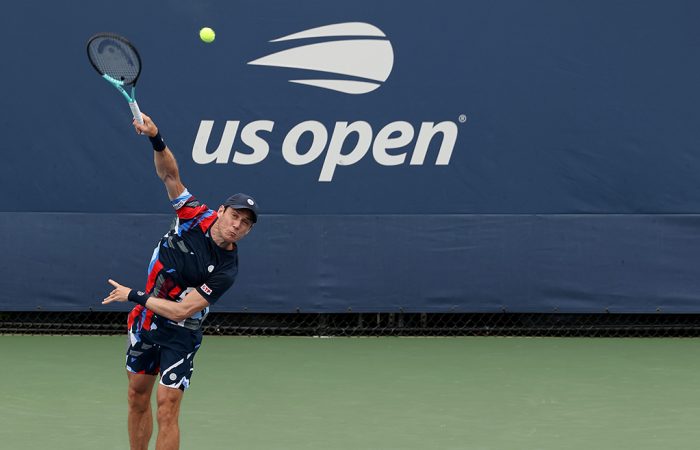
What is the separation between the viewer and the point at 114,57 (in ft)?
21.2

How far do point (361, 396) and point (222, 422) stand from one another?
4.06ft

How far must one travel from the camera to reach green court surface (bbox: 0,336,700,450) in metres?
7.12

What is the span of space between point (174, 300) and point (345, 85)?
5017mm

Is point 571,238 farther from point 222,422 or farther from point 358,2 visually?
point 222,422

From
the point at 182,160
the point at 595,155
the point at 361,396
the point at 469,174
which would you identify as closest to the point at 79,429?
the point at 361,396

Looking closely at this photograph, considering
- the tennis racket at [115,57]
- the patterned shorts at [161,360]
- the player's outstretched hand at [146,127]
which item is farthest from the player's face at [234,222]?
the tennis racket at [115,57]

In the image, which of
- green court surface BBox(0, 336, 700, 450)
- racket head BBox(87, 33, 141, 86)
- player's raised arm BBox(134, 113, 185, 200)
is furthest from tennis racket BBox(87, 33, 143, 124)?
green court surface BBox(0, 336, 700, 450)

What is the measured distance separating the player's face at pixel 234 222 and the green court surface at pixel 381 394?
157cm

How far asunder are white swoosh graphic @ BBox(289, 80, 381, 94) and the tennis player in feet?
15.5

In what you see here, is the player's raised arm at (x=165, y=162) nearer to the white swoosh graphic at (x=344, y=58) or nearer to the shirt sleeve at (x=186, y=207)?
the shirt sleeve at (x=186, y=207)

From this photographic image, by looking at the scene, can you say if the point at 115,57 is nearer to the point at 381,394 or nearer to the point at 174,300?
the point at 174,300

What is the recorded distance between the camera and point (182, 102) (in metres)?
10.7

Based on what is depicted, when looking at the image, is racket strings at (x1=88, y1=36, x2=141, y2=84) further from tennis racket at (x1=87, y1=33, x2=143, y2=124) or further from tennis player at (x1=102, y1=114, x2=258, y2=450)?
tennis player at (x1=102, y1=114, x2=258, y2=450)

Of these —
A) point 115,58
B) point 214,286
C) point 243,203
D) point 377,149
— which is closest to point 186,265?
point 214,286
